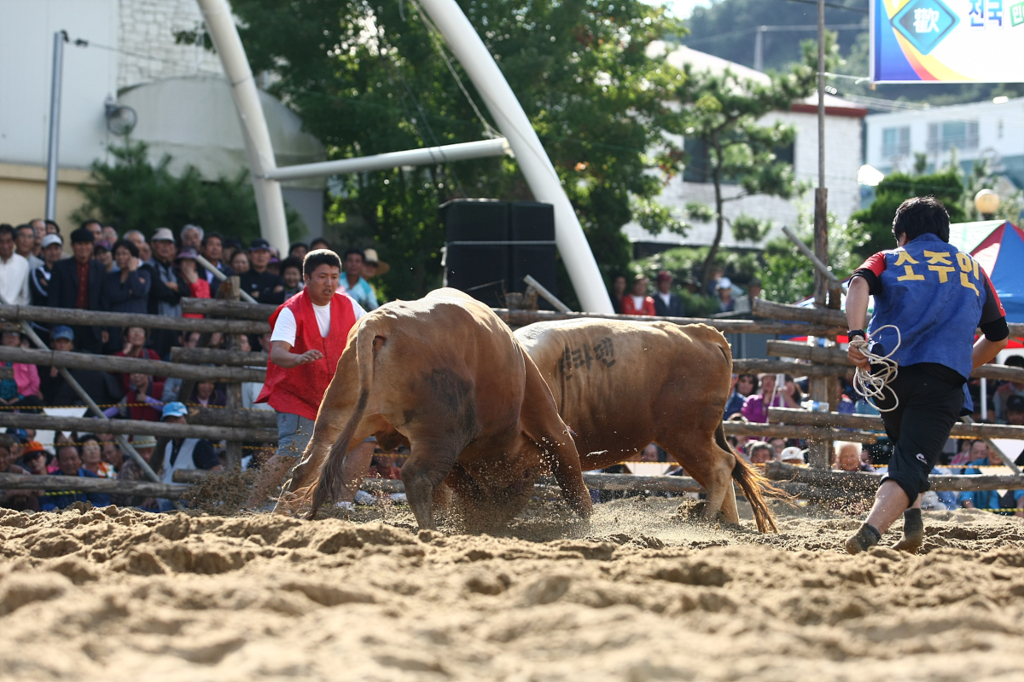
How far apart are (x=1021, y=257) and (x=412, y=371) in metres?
8.16

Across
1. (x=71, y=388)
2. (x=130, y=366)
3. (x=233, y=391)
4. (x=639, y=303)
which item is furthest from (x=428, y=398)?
(x=639, y=303)

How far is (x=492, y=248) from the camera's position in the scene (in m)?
9.42

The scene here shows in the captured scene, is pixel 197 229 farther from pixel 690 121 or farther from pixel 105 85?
pixel 690 121

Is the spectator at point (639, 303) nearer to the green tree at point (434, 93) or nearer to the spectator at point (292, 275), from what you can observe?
the green tree at point (434, 93)

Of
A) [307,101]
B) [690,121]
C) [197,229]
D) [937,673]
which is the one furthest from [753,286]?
[937,673]

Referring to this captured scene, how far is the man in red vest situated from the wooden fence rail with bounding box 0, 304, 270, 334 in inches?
58.2

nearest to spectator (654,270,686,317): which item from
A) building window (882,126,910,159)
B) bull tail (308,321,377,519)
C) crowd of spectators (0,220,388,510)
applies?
crowd of spectators (0,220,388,510)

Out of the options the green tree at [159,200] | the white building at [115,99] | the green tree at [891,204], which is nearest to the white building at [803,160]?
the green tree at [891,204]

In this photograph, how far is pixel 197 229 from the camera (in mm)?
8477

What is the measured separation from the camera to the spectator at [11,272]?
7.31m

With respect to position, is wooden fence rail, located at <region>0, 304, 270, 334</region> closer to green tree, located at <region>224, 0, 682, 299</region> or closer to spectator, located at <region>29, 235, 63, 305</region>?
spectator, located at <region>29, 235, 63, 305</region>

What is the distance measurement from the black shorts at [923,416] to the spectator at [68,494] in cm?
503

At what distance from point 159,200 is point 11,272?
16.6 feet

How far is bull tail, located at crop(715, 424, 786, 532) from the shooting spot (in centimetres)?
564
